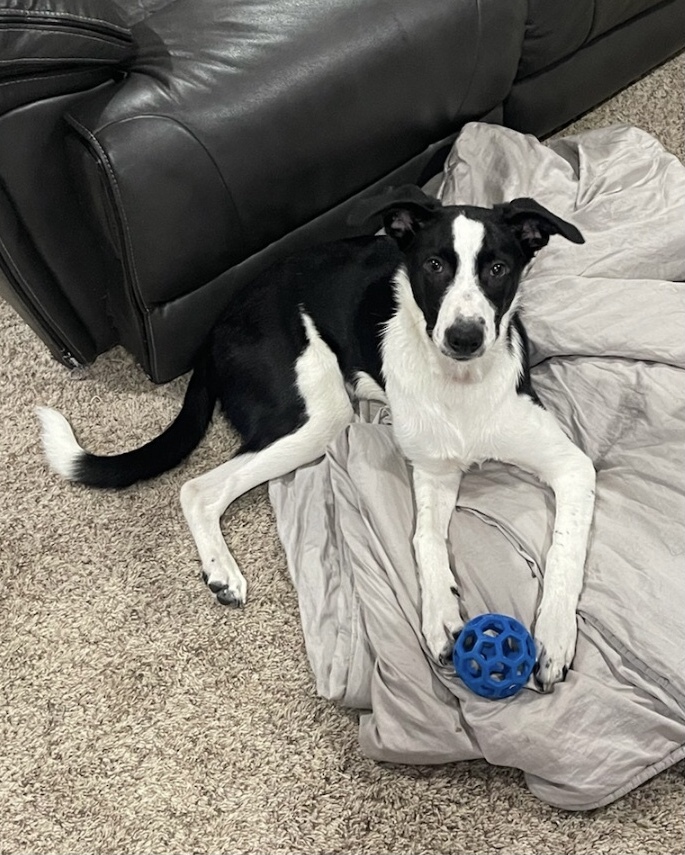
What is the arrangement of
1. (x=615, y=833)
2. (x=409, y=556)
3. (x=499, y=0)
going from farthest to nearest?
(x=499, y=0) → (x=409, y=556) → (x=615, y=833)

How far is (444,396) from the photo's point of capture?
1.81 metres

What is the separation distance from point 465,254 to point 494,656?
0.78m

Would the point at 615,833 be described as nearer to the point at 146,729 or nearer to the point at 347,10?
the point at 146,729

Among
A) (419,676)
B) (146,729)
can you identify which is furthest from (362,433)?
(146,729)

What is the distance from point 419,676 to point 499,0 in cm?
173

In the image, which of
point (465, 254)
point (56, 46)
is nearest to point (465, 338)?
point (465, 254)

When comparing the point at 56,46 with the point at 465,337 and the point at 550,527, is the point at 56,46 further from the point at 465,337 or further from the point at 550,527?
the point at 550,527

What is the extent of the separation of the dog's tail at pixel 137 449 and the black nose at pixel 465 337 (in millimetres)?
743

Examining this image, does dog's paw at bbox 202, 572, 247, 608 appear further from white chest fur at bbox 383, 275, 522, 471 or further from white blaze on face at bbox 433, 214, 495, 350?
white blaze on face at bbox 433, 214, 495, 350

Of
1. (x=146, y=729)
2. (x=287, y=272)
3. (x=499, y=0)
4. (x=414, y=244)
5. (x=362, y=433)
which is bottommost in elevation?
(x=146, y=729)

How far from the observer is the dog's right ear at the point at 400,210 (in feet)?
5.04

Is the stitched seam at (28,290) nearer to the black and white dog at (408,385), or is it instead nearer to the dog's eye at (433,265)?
the black and white dog at (408,385)

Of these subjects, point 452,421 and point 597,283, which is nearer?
point 452,421

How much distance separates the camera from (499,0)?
6.94ft
